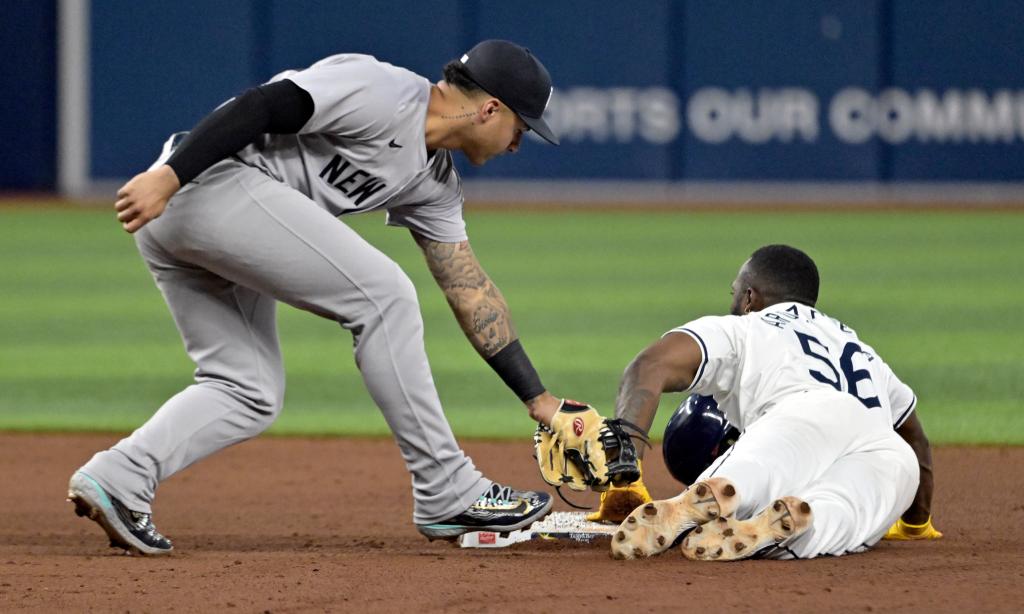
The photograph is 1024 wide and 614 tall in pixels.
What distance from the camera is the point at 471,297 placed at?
447cm

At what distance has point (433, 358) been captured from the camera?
873cm

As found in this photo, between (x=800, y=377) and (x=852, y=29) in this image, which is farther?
(x=852, y=29)

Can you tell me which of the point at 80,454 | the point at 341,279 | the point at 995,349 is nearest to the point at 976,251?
the point at 995,349

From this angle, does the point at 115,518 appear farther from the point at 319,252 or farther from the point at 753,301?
the point at 753,301

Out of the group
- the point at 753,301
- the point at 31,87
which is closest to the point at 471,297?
the point at 753,301

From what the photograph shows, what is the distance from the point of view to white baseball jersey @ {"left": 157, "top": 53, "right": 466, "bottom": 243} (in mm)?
3961

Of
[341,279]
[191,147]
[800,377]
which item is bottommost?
[800,377]

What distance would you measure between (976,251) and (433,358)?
703 centimetres

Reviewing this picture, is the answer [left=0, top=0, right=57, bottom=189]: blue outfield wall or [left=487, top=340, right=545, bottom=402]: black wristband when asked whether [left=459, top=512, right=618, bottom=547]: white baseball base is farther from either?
[left=0, top=0, right=57, bottom=189]: blue outfield wall

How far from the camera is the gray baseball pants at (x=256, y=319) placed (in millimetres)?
3973

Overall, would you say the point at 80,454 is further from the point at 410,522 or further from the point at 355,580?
the point at 355,580

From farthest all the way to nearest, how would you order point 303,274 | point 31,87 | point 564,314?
point 31,87 < point 564,314 < point 303,274

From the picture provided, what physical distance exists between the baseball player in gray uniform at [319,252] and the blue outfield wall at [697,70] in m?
15.1

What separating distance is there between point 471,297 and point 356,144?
64 cm
